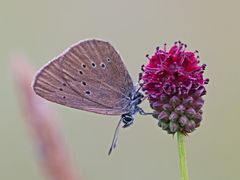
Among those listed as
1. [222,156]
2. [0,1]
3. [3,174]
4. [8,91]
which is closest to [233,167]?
[222,156]

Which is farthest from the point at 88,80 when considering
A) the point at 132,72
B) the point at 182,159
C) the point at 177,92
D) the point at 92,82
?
the point at 132,72

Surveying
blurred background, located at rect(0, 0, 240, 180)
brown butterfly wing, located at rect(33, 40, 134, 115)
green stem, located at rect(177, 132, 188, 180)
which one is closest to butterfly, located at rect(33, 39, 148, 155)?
brown butterfly wing, located at rect(33, 40, 134, 115)

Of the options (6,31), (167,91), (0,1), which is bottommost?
(167,91)

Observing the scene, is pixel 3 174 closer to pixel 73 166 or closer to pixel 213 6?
pixel 73 166

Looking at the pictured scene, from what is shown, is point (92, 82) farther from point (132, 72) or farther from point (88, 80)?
point (132, 72)

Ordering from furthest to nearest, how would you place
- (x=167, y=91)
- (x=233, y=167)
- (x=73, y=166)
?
(x=233, y=167)
(x=73, y=166)
(x=167, y=91)

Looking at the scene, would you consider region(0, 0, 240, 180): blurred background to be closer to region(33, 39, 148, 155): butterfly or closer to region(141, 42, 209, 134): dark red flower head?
region(33, 39, 148, 155): butterfly
